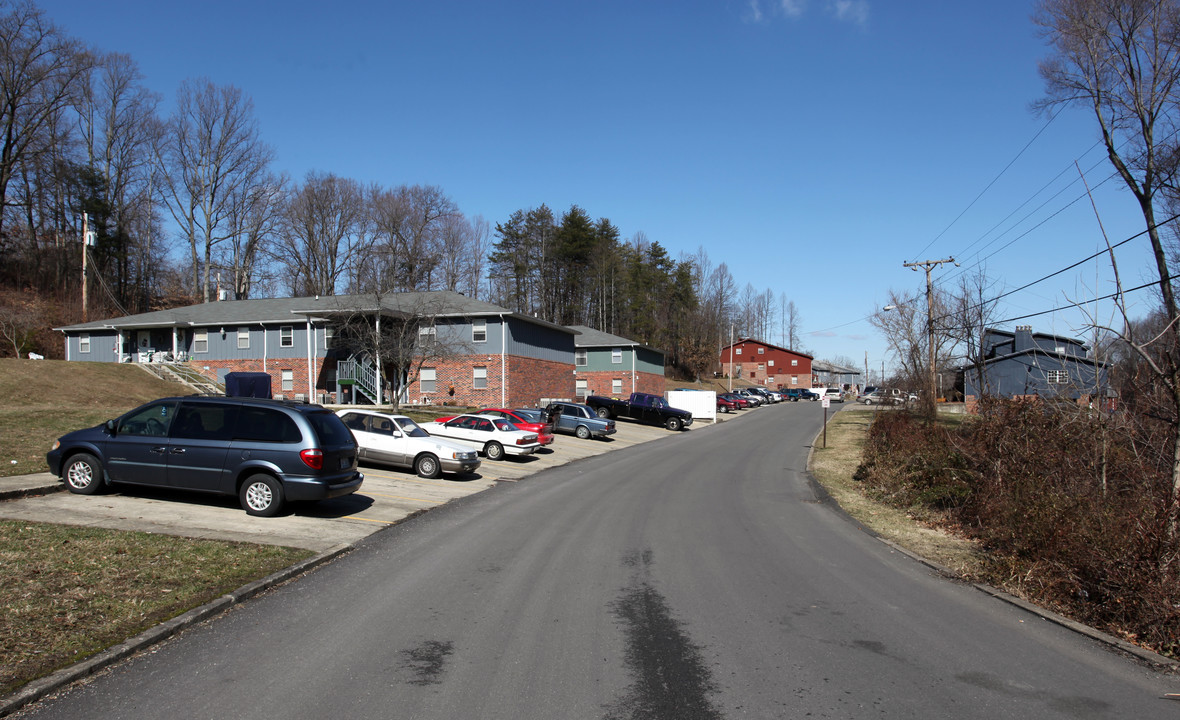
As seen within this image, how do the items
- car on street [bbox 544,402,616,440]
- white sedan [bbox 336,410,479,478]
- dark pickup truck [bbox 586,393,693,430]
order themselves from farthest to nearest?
1. dark pickup truck [bbox 586,393,693,430]
2. car on street [bbox 544,402,616,440]
3. white sedan [bbox 336,410,479,478]

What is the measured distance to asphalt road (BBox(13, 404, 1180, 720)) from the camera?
466cm

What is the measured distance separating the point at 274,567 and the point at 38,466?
8530mm

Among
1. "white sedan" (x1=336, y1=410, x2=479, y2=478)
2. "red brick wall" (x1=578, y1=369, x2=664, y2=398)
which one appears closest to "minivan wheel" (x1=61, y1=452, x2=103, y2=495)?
"white sedan" (x1=336, y1=410, x2=479, y2=478)

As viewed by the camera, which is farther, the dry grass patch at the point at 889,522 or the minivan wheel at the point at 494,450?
the minivan wheel at the point at 494,450

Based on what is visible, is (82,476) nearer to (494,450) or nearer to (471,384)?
(494,450)

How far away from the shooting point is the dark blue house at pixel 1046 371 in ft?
37.2

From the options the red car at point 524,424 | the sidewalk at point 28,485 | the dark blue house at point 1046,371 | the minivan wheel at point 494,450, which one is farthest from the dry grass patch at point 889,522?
the sidewalk at point 28,485

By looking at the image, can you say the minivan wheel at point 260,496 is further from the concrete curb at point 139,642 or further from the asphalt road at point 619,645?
the concrete curb at point 139,642

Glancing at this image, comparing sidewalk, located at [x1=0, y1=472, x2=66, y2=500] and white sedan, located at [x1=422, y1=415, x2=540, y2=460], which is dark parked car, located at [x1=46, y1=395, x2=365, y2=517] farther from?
white sedan, located at [x1=422, y1=415, x2=540, y2=460]

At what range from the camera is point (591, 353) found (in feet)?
183

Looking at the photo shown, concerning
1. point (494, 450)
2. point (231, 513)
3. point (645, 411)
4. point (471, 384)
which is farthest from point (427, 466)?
point (645, 411)

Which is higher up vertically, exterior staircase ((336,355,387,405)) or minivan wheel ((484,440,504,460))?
exterior staircase ((336,355,387,405))

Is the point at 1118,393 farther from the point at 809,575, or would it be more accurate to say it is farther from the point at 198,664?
the point at 198,664

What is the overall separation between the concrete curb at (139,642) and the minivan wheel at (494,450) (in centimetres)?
1357
